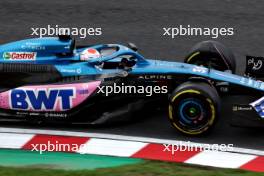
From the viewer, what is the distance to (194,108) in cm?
809

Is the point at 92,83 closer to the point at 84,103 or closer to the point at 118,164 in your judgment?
the point at 84,103

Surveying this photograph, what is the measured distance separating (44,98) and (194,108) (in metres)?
1.71

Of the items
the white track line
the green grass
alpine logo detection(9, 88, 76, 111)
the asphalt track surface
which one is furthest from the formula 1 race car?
the asphalt track surface

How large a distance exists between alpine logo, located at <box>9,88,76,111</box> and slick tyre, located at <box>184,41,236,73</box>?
187 cm

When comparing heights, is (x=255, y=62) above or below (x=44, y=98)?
above

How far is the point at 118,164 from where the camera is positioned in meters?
7.49

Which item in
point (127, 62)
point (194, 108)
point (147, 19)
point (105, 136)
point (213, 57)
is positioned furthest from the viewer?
point (147, 19)

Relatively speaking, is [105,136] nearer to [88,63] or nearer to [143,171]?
[88,63]

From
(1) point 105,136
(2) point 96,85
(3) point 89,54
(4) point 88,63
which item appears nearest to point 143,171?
(1) point 105,136

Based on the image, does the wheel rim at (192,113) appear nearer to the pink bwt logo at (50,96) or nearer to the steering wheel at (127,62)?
the steering wheel at (127,62)

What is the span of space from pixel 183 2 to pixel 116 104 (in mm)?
4718

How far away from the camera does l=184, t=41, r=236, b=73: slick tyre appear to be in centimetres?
926

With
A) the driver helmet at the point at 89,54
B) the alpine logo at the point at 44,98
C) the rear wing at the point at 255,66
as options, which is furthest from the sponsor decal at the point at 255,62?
the alpine logo at the point at 44,98

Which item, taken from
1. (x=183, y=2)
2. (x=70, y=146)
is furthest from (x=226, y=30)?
(x=70, y=146)
